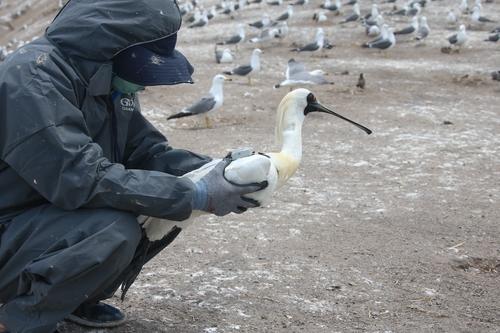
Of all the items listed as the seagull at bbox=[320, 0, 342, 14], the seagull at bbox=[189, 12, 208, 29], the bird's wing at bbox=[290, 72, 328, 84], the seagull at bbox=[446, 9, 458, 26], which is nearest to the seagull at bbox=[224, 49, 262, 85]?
the bird's wing at bbox=[290, 72, 328, 84]

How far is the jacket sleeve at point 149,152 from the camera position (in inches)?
146

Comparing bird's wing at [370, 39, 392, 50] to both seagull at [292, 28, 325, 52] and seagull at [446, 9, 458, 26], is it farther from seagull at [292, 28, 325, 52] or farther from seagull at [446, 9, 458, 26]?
seagull at [446, 9, 458, 26]

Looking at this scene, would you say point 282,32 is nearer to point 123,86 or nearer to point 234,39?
point 234,39

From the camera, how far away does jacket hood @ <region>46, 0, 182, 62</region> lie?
3051 mm

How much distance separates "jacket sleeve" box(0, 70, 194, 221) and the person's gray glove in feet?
0.53

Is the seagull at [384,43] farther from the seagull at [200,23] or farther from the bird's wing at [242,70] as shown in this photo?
the seagull at [200,23]

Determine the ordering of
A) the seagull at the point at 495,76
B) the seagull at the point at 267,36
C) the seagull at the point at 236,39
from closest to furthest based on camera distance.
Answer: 1. the seagull at the point at 495,76
2. the seagull at the point at 267,36
3. the seagull at the point at 236,39

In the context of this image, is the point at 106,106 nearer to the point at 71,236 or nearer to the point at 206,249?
the point at 71,236

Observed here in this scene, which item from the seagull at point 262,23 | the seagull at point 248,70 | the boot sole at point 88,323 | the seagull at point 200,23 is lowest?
the seagull at point 200,23

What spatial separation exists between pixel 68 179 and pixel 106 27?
0.68 metres

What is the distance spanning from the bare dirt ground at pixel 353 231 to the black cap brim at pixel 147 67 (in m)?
1.29

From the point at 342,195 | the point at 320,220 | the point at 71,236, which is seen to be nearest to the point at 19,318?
the point at 71,236

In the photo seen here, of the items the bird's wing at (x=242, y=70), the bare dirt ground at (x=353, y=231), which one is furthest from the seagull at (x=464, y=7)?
the bird's wing at (x=242, y=70)

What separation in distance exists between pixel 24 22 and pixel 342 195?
33764 mm
